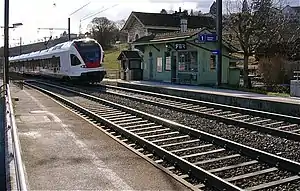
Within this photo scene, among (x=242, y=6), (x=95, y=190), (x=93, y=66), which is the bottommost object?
(x=95, y=190)

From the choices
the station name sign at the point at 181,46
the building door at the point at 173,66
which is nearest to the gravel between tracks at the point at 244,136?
the station name sign at the point at 181,46

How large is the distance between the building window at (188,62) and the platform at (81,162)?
65.3 feet

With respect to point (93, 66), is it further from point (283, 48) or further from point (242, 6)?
point (283, 48)

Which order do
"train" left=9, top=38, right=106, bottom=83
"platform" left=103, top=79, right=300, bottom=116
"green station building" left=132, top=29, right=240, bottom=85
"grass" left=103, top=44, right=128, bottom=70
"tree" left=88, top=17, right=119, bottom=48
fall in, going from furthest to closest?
"tree" left=88, top=17, right=119, bottom=48, "grass" left=103, top=44, right=128, bottom=70, "green station building" left=132, top=29, right=240, bottom=85, "train" left=9, top=38, right=106, bottom=83, "platform" left=103, top=79, right=300, bottom=116

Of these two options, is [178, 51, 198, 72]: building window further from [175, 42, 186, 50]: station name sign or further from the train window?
the train window

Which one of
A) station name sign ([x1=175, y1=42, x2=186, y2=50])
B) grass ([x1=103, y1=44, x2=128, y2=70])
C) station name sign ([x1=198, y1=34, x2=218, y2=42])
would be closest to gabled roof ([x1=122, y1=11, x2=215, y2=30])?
grass ([x1=103, y1=44, x2=128, y2=70])

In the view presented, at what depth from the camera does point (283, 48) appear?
3566cm

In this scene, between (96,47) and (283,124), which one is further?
(96,47)

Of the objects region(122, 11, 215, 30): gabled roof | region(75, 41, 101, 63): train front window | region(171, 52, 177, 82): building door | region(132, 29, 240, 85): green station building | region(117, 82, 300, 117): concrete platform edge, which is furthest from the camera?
region(122, 11, 215, 30): gabled roof

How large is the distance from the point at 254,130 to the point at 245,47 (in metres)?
21.2

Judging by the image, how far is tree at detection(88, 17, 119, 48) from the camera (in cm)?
9525

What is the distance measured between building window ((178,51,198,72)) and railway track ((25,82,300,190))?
777 inches

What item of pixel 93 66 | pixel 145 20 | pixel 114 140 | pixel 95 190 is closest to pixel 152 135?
pixel 114 140

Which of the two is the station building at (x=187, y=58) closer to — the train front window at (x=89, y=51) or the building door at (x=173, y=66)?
the building door at (x=173, y=66)
